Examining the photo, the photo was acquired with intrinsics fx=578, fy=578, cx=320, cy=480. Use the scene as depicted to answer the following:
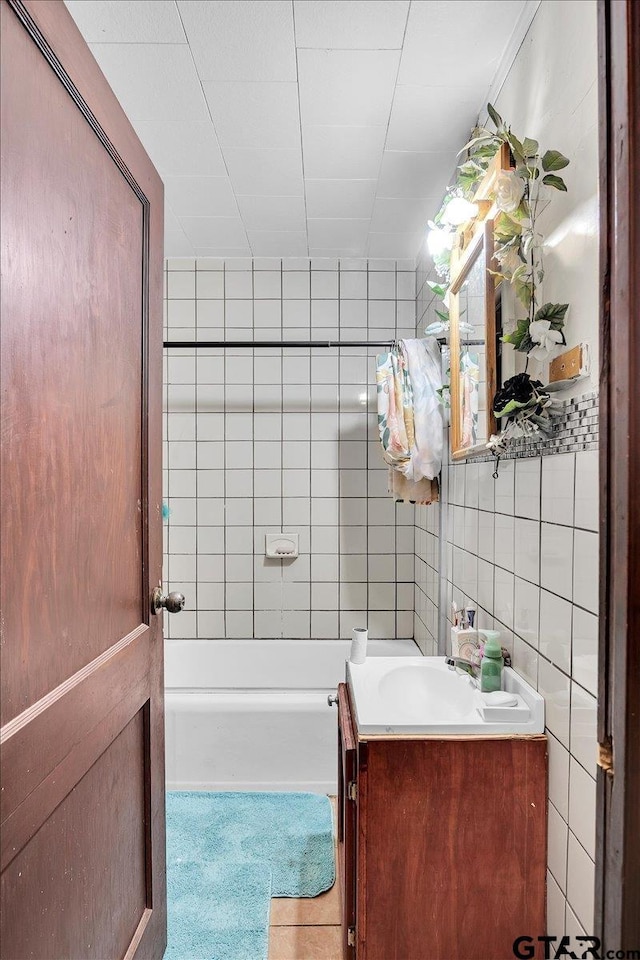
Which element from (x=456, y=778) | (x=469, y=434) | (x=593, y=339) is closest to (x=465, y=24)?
(x=593, y=339)

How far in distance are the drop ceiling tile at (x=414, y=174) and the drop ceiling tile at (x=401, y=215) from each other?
2.5 inches

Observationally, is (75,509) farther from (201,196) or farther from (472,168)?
(201,196)

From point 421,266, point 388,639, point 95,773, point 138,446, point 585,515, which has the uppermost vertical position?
point 421,266

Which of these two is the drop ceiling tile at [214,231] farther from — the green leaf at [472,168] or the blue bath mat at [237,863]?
the blue bath mat at [237,863]

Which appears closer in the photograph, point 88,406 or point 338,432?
point 88,406

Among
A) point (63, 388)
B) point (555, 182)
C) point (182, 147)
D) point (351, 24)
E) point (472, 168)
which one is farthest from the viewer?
point (182, 147)

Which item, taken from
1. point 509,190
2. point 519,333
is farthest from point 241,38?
point 519,333

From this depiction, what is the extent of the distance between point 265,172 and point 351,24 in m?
0.72

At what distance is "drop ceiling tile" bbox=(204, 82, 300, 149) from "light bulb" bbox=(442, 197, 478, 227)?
0.51 m

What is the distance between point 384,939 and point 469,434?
1187 mm

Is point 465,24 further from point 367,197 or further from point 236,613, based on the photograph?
point 236,613

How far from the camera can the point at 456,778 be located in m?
1.20

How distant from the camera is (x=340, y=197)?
214 centimetres

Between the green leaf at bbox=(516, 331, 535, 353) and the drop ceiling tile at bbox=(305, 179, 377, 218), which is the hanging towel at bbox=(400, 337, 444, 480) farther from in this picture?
the green leaf at bbox=(516, 331, 535, 353)
